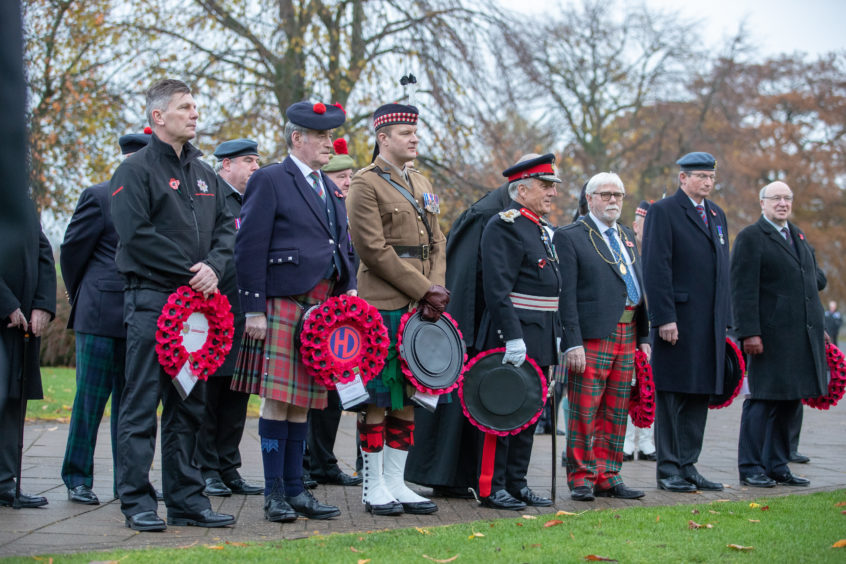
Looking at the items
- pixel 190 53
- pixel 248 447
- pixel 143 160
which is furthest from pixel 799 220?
pixel 143 160

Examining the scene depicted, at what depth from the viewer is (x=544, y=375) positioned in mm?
6281

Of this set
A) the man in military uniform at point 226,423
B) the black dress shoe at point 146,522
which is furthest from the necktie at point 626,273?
the black dress shoe at point 146,522

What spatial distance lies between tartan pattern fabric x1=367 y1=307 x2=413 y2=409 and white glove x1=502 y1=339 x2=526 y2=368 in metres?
0.69

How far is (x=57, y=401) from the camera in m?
12.0

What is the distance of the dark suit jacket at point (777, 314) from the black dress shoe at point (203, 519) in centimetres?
434

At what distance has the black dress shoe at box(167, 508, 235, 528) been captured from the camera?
16.8 feet

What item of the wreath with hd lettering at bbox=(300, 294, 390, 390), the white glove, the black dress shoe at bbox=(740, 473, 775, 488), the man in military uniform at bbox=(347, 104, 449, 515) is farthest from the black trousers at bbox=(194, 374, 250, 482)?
the black dress shoe at bbox=(740, 473, 775, 488)

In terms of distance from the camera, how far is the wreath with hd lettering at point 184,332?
4918mm

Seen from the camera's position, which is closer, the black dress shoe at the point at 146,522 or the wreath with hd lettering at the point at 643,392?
the black dress shoe at the point at 146,522

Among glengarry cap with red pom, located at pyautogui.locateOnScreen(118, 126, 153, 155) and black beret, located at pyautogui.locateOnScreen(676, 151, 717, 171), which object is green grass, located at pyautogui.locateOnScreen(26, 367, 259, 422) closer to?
glengarry cap with red pom, located at pyautogui.locateOnScreen(118, 126, 153, 155)

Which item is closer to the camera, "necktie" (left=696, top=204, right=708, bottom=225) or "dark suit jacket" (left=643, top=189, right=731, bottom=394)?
"dark suit jacket" (left=643, top=189, right=731, bottom=394)

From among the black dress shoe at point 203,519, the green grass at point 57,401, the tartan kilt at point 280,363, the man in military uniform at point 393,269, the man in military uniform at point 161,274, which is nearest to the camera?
the man in military uniform at point 161,274

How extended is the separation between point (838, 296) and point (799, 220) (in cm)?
367

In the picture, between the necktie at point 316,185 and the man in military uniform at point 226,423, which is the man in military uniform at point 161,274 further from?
the man in military uniform at point 226,423
